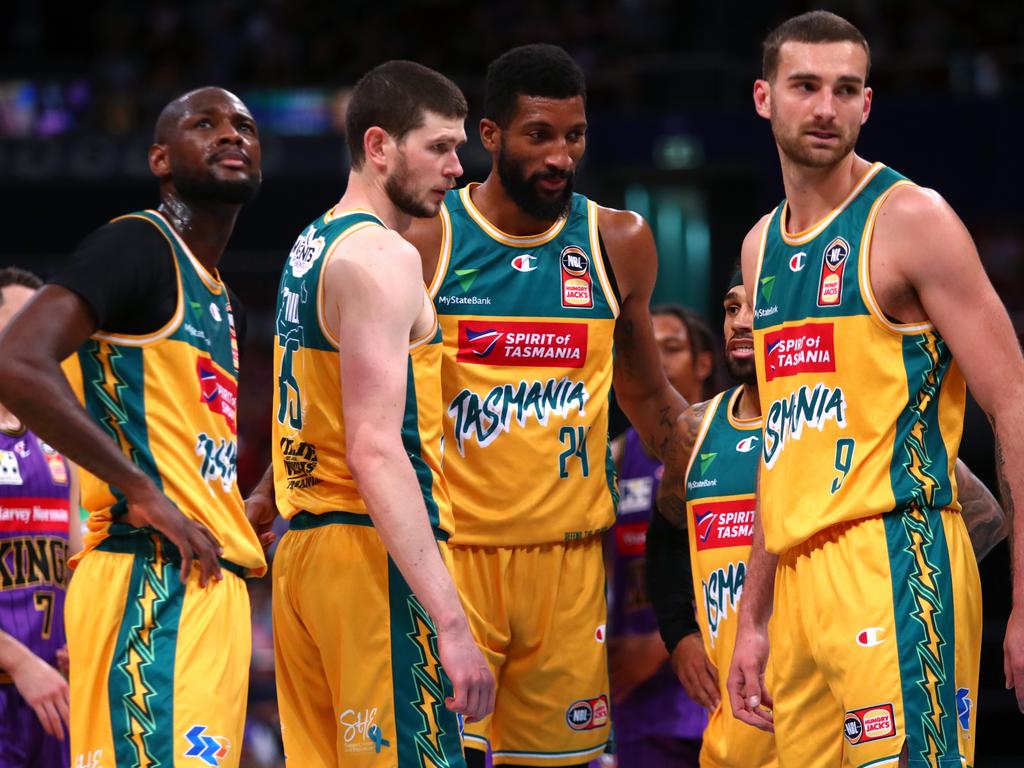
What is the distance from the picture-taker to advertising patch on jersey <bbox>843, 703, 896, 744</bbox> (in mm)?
3402

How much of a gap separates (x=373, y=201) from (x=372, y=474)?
81 centimetres

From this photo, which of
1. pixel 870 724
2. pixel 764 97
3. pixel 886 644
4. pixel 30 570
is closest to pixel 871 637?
pixel 886 644

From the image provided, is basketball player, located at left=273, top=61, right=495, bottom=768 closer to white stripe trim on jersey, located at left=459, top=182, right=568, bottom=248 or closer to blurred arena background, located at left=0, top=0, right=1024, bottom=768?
white stripe trim on jersey, located at left=459, top=182, right=568, bottom=248

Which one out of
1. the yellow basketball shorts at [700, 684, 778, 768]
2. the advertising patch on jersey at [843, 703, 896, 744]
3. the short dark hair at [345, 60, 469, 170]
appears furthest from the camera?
the yellow basketball shorts at [700, 684, 778, 768]

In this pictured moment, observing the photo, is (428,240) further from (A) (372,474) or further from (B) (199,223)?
Answer: (A) (372,474)

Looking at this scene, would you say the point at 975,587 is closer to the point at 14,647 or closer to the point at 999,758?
the point at 14,647

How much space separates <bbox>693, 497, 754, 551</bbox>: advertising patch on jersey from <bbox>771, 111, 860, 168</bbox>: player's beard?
133 cm

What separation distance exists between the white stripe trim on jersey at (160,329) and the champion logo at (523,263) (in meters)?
1.27

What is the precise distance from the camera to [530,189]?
462 cm

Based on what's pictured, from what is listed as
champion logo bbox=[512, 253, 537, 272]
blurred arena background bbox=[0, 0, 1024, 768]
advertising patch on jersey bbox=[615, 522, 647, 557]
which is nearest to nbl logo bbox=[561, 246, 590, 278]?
champion logo bbox=[512, 253, 537, 272]

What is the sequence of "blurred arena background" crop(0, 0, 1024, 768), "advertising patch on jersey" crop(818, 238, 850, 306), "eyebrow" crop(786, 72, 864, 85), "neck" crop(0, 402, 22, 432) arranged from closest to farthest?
1. "advertising patch on jersey" crop(818, 238, 850, 306)
2. "eyebrow" crop(786, 72, 864, 85)
3. "neck" crop(0, 402, 22, 432)
4. "blurred arena background" crop(0, 0, 1024, 768)

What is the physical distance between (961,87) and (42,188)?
8786mm

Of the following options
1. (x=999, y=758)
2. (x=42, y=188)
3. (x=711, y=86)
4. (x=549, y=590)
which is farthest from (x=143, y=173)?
(x=549, y=590)

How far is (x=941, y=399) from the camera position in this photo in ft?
11.8
